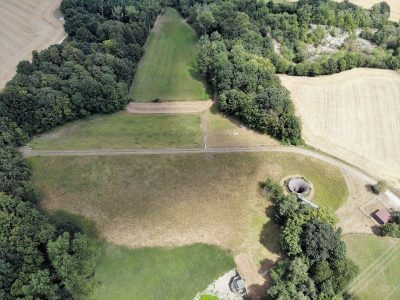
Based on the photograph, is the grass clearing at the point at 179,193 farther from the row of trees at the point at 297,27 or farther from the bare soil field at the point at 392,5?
the bare soil field at the point at 392,5

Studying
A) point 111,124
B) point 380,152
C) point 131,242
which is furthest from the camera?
point 111,124

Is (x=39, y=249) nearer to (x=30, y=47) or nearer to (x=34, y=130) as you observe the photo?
(x=34, y=130)

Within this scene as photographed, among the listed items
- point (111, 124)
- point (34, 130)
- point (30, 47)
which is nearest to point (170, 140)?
point (111, 124)

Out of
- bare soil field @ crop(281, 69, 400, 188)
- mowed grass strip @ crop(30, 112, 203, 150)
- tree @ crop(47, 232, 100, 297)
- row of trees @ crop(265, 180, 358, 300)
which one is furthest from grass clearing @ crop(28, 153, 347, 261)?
bare soil field @ crop(281, 69, 400, 188)

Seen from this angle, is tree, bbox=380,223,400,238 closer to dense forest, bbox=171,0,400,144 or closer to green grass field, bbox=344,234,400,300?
green grass field, bbox=344,234,400,300

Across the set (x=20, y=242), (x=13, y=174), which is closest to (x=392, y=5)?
(x=13, y=174)

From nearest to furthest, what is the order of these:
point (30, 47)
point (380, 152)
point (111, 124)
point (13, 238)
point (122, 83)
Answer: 1. point (13, 238)
2. point (380, 152)
3. point (111, 124)
4. point (122, 83)
5. point (30, 47)

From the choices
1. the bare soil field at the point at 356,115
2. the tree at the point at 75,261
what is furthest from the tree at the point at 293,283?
the bare soil field at the point at 356,115
